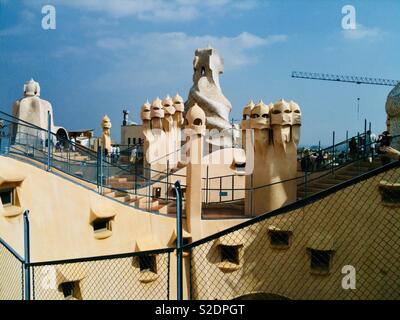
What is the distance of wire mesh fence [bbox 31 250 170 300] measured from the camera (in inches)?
246

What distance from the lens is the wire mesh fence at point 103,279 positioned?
626 centimetres

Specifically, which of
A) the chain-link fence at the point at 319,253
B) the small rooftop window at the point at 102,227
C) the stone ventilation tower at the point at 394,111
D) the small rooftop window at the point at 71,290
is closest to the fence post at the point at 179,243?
the chain-link fence at the point at 319,253

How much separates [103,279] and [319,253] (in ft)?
16.3

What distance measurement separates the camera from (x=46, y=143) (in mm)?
7902

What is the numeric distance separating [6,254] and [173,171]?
8238mm

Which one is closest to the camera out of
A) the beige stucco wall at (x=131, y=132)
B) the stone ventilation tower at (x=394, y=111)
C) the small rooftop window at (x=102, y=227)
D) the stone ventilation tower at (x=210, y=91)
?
the small rooftop window at (x=102, y=227)

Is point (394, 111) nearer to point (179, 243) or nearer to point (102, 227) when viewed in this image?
point (102, 227)

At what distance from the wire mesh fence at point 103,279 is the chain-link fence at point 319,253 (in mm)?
1012

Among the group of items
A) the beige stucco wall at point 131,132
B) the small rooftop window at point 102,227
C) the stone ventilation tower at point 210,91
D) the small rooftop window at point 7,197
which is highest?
the stone ventilation tower at point 210,91

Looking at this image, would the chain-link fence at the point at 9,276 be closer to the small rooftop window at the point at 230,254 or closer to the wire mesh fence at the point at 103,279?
the wire mesh fence at the point at 103,279

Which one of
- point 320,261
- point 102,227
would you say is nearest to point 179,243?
point 102,227

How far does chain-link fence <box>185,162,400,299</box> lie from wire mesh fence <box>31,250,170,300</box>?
101 cm

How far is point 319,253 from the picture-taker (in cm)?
807
